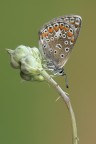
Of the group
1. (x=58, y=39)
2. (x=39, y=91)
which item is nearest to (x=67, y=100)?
(x=58, y=39)

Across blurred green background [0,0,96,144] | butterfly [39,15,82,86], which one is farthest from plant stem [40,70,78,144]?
blurred green background [0,0,96,144]

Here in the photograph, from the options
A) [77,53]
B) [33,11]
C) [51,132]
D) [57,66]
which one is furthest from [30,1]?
[57,66]

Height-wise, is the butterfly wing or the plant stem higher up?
the butterfly wing

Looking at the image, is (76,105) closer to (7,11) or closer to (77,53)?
(77,53)

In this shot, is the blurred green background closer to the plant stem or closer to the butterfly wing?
the butterfly wing

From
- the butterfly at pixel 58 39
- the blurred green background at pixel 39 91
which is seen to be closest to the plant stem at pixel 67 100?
the butterfly at pixel 58 39

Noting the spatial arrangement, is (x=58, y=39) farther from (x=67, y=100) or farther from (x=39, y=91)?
(x=39, y=91)

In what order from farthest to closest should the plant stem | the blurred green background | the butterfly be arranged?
the blurred green background, the butterfly, the plant stem
